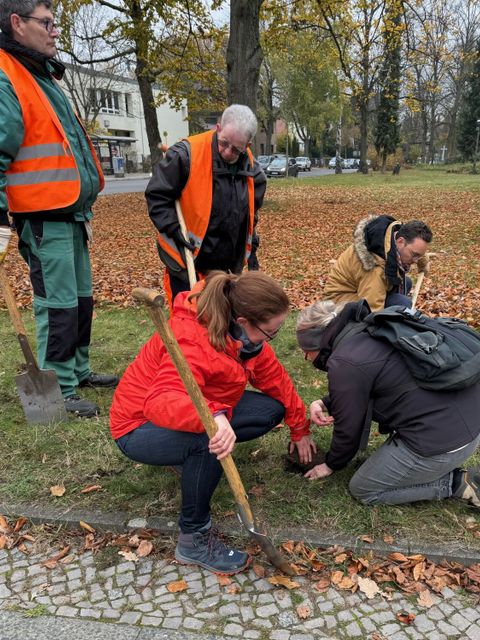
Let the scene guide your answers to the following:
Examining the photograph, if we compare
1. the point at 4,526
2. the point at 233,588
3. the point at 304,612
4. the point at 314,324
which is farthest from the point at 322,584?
the point at 4,526

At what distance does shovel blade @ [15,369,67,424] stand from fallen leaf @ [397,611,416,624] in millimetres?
2364

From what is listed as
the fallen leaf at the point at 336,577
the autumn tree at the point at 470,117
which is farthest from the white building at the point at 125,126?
the fallen leaf at the point at 336,577

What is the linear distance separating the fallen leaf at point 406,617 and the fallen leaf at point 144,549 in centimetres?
113

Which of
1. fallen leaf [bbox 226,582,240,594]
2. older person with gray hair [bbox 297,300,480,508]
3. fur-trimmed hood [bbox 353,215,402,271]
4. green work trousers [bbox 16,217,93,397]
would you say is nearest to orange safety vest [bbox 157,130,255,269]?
green work trousers [bbox 16,217,93,397]

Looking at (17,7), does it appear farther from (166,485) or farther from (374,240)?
(166,485)

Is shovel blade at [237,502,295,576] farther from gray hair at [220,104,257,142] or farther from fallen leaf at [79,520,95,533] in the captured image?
gray hair at [220,104,257,142]

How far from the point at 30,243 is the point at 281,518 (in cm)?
227

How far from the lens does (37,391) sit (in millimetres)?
3438

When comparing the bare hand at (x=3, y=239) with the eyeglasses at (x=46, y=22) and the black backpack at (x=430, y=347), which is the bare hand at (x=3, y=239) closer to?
the eyeglasses at (x=46, y=22)

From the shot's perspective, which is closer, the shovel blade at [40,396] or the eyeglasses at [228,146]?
the eyeglasses at [228,146]

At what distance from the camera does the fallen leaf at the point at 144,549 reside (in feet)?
8.11

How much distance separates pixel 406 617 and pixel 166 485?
134 cm

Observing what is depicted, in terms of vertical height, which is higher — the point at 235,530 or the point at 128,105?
the point at 128,105

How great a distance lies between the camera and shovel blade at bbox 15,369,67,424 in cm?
341
